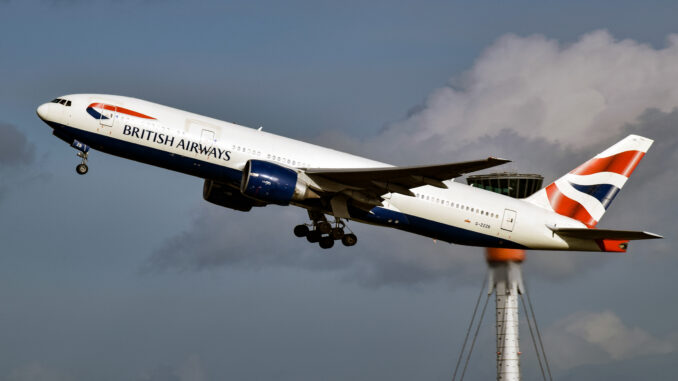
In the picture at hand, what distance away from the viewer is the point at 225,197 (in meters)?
49.6

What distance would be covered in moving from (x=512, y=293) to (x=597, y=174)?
38308 millimetres

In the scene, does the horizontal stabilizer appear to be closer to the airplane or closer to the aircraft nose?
the airplane

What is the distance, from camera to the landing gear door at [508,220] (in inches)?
1905

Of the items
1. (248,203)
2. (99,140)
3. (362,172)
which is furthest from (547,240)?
(99,140)

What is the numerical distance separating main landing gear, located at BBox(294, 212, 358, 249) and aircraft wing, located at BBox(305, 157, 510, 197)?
361cm

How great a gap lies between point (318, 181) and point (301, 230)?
5.75 m

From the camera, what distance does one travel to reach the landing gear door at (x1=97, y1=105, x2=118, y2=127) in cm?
4325

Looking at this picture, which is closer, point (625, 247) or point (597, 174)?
point (625, 247)

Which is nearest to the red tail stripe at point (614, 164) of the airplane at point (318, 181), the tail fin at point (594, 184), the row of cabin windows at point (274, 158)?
the tail fin at point (594, 184)

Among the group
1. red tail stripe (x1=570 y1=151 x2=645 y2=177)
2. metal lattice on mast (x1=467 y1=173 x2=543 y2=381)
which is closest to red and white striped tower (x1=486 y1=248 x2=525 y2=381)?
metal lattice on mast (x1=467 y1=173 x2=543 y2=381)

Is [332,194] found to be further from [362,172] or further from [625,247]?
[625,247]

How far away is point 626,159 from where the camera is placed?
55.4 meters

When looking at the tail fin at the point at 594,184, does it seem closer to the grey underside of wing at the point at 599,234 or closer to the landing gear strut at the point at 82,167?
the grey underside of wing at the point at 599,234

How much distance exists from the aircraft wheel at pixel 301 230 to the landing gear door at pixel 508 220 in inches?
402
